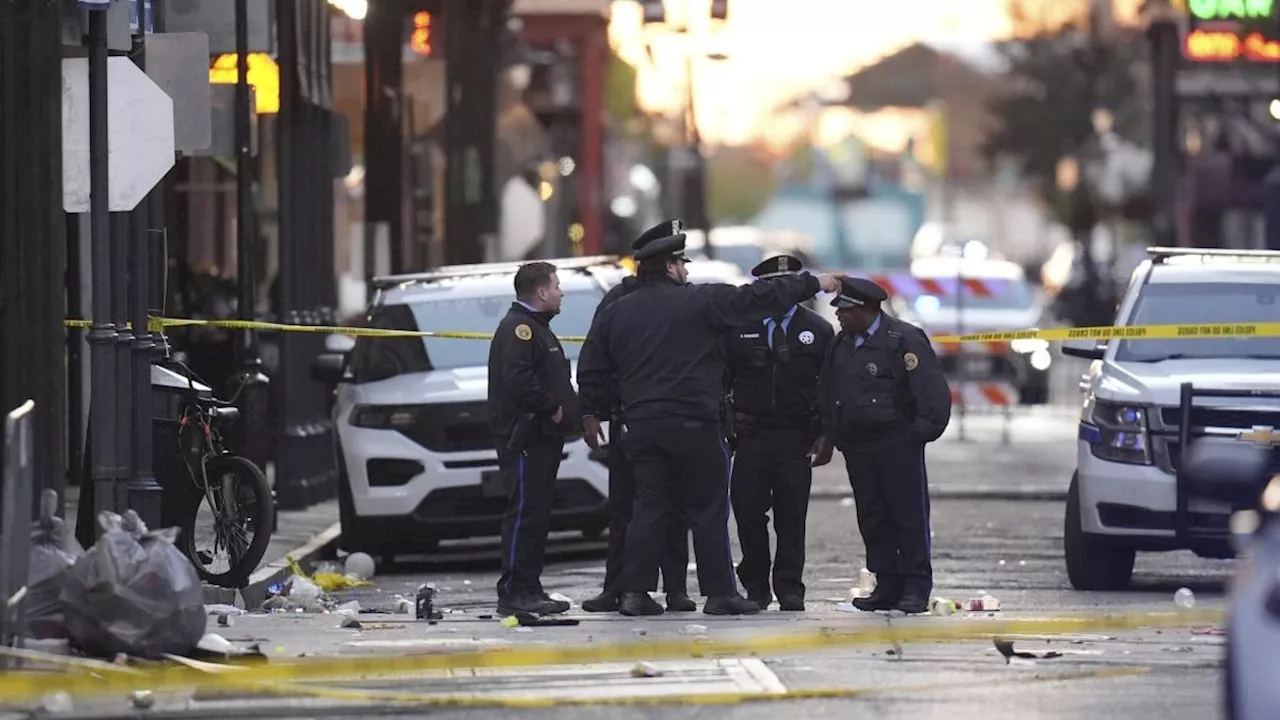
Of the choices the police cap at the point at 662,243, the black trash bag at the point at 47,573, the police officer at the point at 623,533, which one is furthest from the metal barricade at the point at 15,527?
the police cap at the point at 662,243

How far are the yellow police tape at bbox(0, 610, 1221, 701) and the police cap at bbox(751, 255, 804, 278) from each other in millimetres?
1920

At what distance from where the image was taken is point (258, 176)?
3038 centimetres

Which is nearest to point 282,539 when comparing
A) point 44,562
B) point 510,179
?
point 44,562

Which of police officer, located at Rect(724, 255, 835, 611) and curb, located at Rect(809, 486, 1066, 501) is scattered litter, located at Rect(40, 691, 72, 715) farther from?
curb, located at Rect(809, 486, 1066, 501)

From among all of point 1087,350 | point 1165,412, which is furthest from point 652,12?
point 1165,412

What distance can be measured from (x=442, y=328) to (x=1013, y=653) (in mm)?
7099

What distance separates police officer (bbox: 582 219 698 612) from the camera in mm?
13852

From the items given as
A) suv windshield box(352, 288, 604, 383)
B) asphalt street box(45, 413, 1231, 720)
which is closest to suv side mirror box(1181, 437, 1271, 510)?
asphalt street box(45, 413, 1231, 720)

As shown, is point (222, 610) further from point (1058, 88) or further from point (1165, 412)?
point (1058, 88)

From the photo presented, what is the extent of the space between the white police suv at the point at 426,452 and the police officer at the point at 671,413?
10.6 ft

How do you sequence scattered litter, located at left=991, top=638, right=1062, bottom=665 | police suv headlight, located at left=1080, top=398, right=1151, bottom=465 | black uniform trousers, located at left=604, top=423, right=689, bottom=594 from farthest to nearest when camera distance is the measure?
police suv headlight, located at left=1080, top=398, right=1151, bottom=465 → black uniform trousers, located at left=604, top=423, right=689, bottom=594 → scattered litter, located at left=991, top=638, right=1062, bottom=665

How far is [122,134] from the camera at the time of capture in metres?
13.2

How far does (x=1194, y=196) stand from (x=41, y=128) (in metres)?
35.2

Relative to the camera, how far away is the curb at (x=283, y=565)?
48.9 feet
